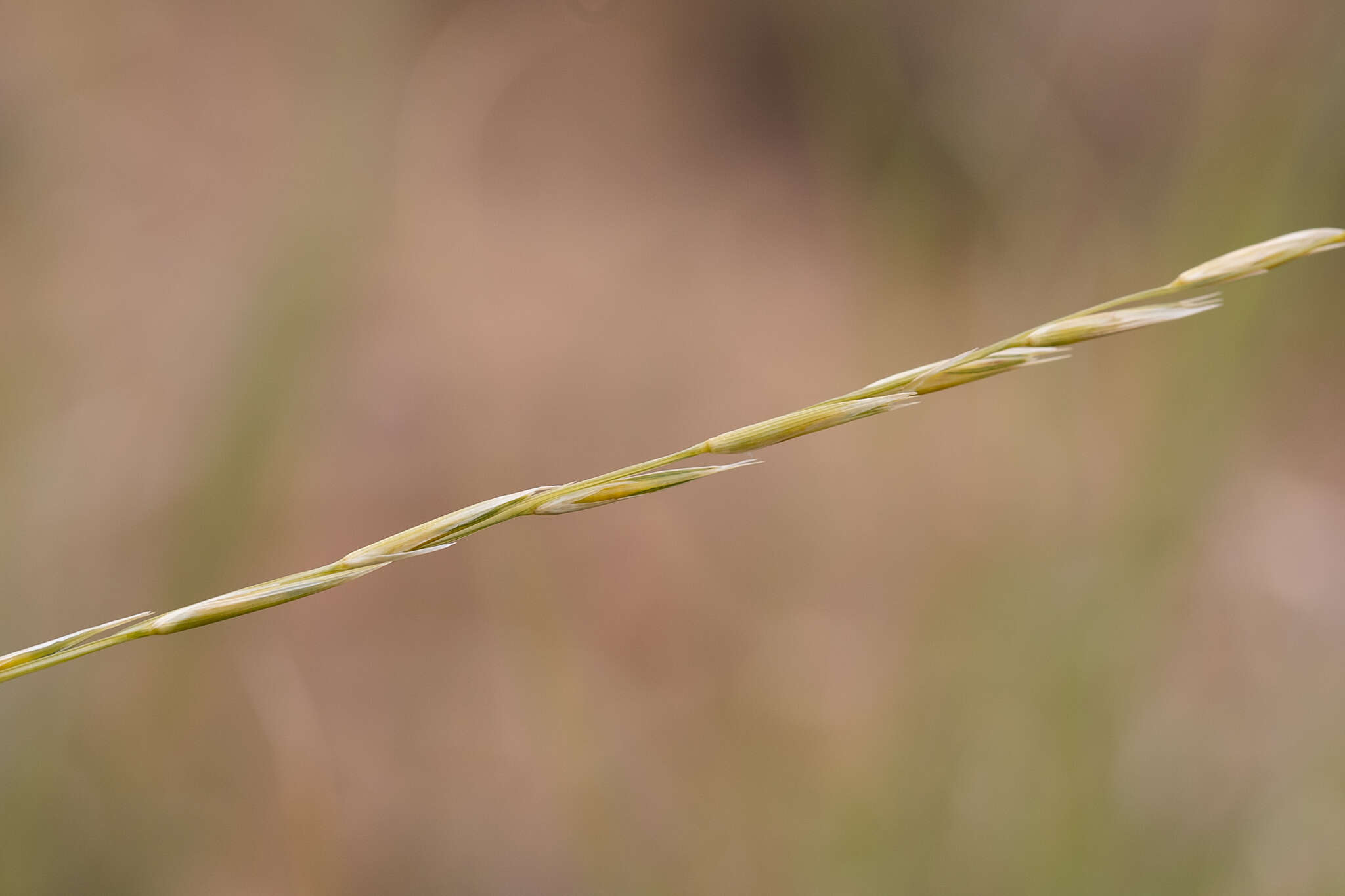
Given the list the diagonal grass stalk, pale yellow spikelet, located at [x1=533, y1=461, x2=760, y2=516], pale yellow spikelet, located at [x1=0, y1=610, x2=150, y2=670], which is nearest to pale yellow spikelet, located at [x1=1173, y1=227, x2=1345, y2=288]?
the diagonal grass stalk

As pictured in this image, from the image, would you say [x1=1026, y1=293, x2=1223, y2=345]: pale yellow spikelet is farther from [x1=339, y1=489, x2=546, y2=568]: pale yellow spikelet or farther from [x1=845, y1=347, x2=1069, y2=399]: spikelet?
[x1=339, y1=489, x2=546, y2=568]: pale yellow spikelet

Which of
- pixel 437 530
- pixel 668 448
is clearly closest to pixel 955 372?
pixel 437 530

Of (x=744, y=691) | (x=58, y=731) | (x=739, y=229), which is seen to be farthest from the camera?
(x=739, y=229)

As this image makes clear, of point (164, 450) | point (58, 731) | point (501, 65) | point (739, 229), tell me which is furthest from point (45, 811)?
point (739, 229)

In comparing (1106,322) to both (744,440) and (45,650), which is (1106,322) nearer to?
(744,440)

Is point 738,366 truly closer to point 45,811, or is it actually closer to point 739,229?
point 739,229

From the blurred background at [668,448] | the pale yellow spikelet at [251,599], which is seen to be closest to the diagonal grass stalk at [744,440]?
the pale yellow spikelet at [251,599]

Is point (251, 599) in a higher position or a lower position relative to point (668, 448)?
lower
